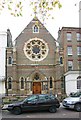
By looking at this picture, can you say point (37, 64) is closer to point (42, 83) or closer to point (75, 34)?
point (42, 83)

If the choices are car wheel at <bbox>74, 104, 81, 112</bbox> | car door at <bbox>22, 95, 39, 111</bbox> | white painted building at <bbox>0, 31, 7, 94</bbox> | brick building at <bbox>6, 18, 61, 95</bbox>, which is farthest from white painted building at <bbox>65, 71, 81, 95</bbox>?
car door at <bbox>22, 95, 39, 111</bbox>

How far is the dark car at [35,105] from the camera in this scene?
17719 millimetres

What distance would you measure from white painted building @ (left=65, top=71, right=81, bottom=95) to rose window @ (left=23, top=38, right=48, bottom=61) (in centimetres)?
599

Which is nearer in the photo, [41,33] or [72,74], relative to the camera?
[72,74]

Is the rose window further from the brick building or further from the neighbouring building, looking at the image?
the neighbouring building

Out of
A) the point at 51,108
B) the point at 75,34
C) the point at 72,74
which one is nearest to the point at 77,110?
the point at 51,108

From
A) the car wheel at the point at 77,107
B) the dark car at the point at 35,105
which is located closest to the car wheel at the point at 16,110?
the dark car at the point at 35,105

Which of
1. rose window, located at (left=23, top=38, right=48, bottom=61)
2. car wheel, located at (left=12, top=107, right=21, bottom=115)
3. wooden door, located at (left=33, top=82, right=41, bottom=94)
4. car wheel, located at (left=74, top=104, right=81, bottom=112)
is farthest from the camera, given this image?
rose window, located at (left=23, top=38, right=48, bottom=61)

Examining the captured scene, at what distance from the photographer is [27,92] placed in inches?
1489

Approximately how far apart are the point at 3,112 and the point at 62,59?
22.8 meters

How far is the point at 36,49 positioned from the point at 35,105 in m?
22.6

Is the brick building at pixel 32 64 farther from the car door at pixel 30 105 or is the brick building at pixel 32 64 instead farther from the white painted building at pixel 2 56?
the car door at pixel 30 105

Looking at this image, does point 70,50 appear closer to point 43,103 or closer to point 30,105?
point 43,103

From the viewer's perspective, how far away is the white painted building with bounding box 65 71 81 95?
36250 mm
